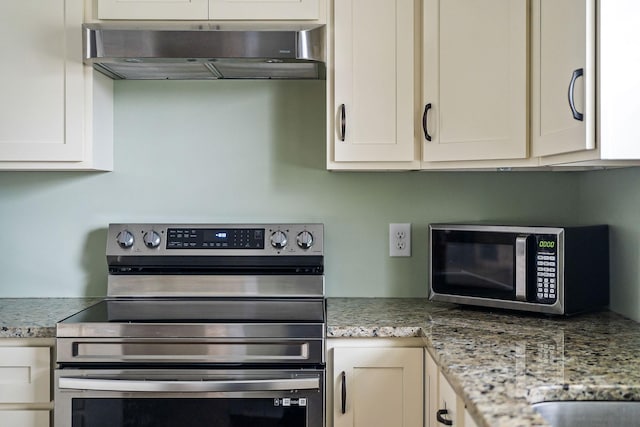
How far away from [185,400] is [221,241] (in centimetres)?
62

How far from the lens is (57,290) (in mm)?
2301

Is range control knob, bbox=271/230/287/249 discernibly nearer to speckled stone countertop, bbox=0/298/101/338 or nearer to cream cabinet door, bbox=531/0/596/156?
speckled stone countertop, bbox=0/298/101/338

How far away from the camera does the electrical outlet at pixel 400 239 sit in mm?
2299

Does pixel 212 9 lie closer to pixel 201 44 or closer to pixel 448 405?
pixel 201 44

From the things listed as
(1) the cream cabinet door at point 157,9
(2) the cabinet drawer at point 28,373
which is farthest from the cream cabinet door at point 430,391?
(1) the cream cabinet door at point 157,9

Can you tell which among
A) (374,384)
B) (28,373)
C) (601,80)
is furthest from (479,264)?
(28,373)

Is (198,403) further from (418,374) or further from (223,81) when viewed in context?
(223,81)

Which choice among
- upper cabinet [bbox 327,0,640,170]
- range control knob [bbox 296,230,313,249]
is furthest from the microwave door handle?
range control knob [bbox 296,230,313,249]

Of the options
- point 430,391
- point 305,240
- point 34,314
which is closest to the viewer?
point 430,391

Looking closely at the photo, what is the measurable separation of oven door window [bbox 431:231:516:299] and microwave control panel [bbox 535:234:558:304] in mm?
77

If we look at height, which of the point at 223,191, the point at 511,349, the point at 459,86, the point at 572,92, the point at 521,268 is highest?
the point at 459,86

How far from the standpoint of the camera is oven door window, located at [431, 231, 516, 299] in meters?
1.91

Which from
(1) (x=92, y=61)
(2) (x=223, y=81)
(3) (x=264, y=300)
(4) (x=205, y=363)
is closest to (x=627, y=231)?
(3) (x=264, y=300)

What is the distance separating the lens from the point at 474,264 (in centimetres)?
199
